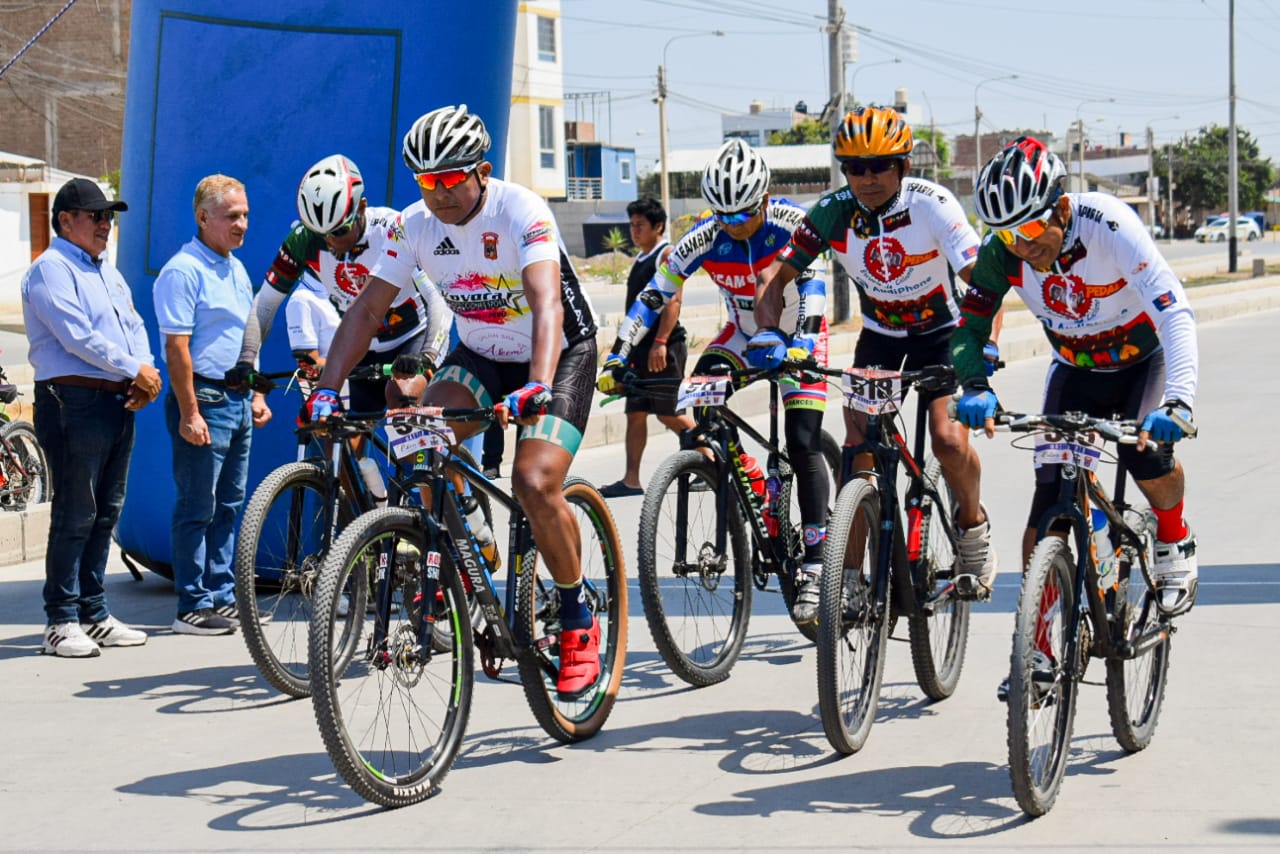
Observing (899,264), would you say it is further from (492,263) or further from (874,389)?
(492,263)

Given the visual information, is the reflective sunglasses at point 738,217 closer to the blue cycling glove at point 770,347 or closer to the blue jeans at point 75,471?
the blue cycling glove at point 770,347

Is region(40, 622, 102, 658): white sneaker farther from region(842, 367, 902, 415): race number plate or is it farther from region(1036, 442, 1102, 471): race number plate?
region(1036, 442, 1102, 471): race number plate

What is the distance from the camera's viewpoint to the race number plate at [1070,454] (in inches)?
196

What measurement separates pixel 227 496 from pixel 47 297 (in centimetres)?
121

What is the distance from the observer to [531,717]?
6.21 meters

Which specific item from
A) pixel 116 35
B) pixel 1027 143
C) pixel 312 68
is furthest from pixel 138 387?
pixel 116 35

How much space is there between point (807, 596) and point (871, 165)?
166cm

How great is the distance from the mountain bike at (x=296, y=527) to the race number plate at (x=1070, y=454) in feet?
7.25

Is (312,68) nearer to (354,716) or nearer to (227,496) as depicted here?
(227,496)

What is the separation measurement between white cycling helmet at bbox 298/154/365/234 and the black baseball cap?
3.10 ft

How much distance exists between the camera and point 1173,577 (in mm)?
5582

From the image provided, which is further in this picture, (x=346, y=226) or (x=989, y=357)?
(x=346, y=226)

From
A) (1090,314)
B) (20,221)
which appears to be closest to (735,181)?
(1090,314)

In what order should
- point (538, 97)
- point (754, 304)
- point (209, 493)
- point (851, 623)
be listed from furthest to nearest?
point (538, 97) → point (209, 493) → point (754, 304) → point (851, 623)
